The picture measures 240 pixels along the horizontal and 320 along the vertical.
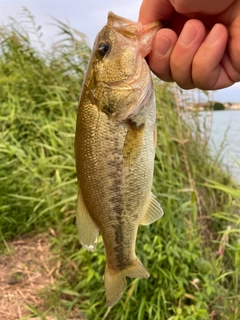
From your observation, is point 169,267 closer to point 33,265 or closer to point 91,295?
point 91,295

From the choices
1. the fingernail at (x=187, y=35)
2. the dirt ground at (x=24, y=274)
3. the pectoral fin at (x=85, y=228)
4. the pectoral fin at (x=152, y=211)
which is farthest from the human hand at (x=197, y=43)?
the dirt ground at (x=24, y=274)

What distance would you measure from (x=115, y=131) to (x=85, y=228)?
14.5 inches

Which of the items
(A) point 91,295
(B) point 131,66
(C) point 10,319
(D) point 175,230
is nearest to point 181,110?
(D) point 175,230

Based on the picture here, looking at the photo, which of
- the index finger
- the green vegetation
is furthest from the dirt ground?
the index finger

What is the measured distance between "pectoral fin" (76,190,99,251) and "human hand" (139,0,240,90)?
56 centimetres

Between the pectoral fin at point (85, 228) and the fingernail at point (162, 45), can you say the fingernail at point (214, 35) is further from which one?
the pectoral fin at point (85, 228)

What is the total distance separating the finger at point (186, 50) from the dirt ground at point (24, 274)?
2.10 m

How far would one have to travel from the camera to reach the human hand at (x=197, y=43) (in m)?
1.33

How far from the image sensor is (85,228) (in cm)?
154

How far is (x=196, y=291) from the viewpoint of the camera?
2.83m

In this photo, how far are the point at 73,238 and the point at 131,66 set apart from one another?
6.75 feet

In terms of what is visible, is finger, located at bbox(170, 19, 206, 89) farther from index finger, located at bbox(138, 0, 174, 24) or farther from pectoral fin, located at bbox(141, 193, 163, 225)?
pectoral fin, located at bbox(141, 193, 163, 225)

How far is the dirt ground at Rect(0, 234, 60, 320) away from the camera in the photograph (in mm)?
3049

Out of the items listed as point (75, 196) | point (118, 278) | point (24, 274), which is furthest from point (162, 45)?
point (24, 274)
